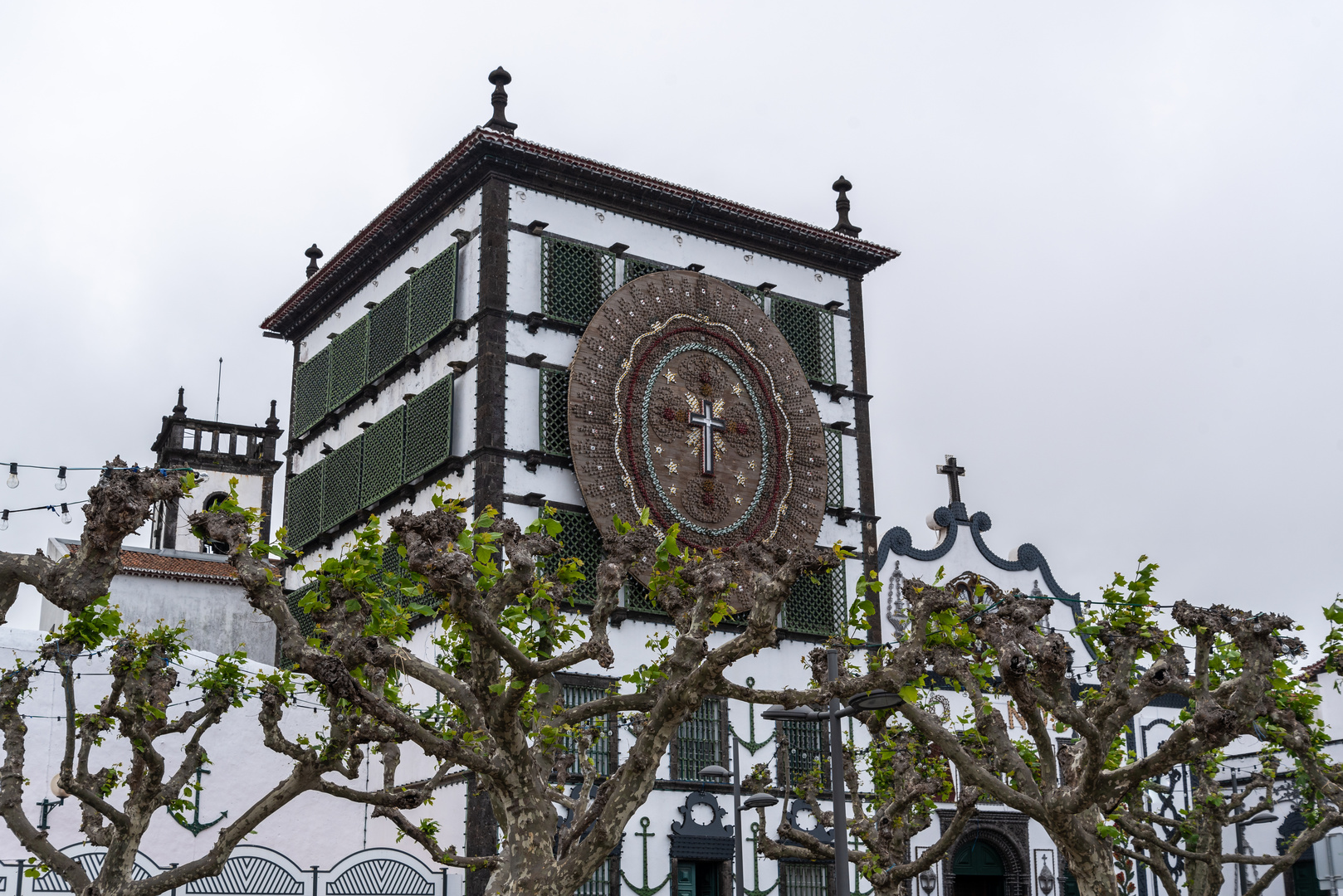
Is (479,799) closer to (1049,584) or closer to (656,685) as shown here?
(656,685)

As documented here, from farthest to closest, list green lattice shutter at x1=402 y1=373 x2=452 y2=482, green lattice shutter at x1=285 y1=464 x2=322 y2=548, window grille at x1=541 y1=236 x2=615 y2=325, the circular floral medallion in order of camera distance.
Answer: green lattice shutter at x1=285 y1=464 x2=322 y2=548, window grille at x1=541 y1=236 x2=615 y2=325, the circular floral medallion, green lattice shutter at x1=402 y1=373 x2=452 y2=482

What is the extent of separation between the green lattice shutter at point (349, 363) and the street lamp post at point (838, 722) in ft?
50.5

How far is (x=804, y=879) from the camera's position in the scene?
29.6m

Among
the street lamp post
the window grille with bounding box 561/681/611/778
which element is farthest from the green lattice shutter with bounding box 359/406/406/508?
the street lamp post

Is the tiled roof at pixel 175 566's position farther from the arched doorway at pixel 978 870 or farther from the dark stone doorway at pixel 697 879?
the arched doorway at pixel 978 870

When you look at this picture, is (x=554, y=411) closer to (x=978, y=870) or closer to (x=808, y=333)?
(x=808, y=333)

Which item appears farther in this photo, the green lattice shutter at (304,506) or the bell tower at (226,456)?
the bell tower at (226,456)

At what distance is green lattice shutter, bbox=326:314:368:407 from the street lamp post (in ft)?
50.5

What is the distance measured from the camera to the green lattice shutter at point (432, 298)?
1161 inches

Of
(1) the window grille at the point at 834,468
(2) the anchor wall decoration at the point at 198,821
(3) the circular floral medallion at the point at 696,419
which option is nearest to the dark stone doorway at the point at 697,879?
(3) the circular floral medallion at the point at 696,419

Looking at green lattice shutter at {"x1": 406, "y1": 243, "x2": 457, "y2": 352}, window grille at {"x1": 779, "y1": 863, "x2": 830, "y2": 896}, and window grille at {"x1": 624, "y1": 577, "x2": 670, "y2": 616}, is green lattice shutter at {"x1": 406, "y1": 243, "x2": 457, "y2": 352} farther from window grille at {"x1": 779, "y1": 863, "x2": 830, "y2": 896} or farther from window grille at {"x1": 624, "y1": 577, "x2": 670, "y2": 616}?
window grille at {"x1": 779, "y1": 863, "x2": 830, "y2": 896}

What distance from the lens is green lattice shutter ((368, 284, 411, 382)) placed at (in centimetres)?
3147

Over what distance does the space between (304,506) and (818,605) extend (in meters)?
12.0

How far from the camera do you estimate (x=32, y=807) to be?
2569 centimetres
